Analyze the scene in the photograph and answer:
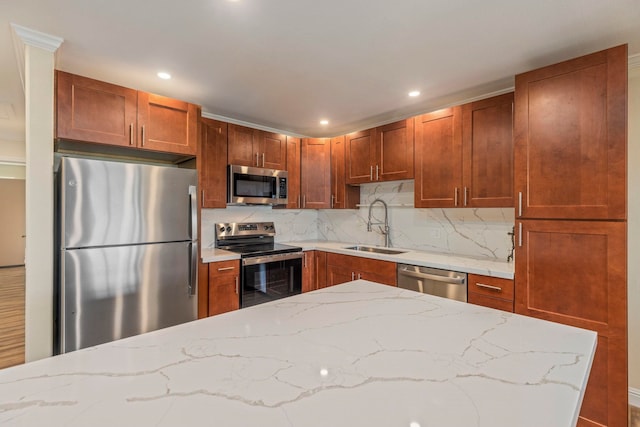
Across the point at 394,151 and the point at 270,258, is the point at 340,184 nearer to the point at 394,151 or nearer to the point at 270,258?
the point at 394,151

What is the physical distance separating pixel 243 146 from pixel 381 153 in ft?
4.88

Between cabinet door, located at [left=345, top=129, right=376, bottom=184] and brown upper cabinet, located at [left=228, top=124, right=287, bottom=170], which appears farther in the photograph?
cabinet door, located at [left=345, top=129, right=376, bottom=184]

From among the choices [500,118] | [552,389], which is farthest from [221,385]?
[500,118]

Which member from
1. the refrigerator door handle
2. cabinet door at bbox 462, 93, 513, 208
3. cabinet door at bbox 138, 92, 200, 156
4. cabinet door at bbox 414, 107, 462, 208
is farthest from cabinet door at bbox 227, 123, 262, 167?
cabinet door at bbox 462, 93, 513, 208

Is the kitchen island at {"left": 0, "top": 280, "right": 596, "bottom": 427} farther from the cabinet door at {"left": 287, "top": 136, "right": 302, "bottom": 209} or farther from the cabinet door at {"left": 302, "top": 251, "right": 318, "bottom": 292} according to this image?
the cabinet door at {"left": 287, "top": 136, "right": 302, "bottom": 209}

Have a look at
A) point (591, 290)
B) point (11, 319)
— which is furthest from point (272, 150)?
point (11, 319)

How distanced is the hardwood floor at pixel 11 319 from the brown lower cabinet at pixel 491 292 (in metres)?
3.84

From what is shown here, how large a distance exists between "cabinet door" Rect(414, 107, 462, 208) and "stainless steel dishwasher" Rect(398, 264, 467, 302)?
61cm

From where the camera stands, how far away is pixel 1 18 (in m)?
1.66

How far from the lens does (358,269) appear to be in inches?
123

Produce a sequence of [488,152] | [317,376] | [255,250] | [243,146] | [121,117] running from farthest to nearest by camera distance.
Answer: [243,146], [255,250], [488,152], [121,117], [317,376]

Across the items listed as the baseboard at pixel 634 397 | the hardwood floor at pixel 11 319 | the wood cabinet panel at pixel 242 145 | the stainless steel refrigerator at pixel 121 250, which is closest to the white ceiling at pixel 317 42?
the wood cabinet panel at pixel 242 145

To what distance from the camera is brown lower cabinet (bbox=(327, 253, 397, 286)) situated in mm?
2831

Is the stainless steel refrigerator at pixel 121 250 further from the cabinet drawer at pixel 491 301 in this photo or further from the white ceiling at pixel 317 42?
the cabinet drawer at pixel 491 301
